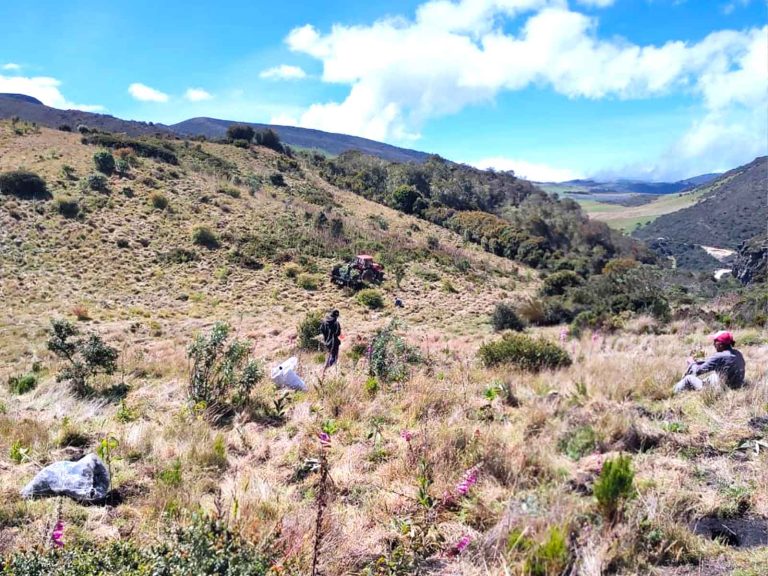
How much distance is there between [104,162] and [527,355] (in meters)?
33.5

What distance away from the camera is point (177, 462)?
3.38 meters

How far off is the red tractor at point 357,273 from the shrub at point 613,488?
73.4 feet

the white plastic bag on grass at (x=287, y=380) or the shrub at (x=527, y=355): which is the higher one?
the shrub at (x=527, y=355)

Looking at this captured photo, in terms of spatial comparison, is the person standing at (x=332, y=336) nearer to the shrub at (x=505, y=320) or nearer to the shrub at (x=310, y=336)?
the shrub at (x=310, y=336)

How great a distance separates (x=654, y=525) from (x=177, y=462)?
10.5 feet

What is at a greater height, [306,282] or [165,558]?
[165,558]

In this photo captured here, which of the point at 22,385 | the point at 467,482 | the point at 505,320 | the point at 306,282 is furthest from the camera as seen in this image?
the point at 306,282

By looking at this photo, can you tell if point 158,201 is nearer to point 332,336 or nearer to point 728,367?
point 332,336

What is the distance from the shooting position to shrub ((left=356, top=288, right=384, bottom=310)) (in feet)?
74.0

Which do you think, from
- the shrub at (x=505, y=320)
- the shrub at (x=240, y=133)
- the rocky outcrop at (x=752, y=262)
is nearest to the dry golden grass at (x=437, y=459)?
the shrub at (x=505, y=320)

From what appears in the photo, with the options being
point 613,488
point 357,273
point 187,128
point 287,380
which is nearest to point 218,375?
point 287,380

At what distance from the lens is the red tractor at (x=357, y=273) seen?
25.0m

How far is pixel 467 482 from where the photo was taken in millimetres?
2820

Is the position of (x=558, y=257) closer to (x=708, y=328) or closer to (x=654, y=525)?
(x=708, y=328)
